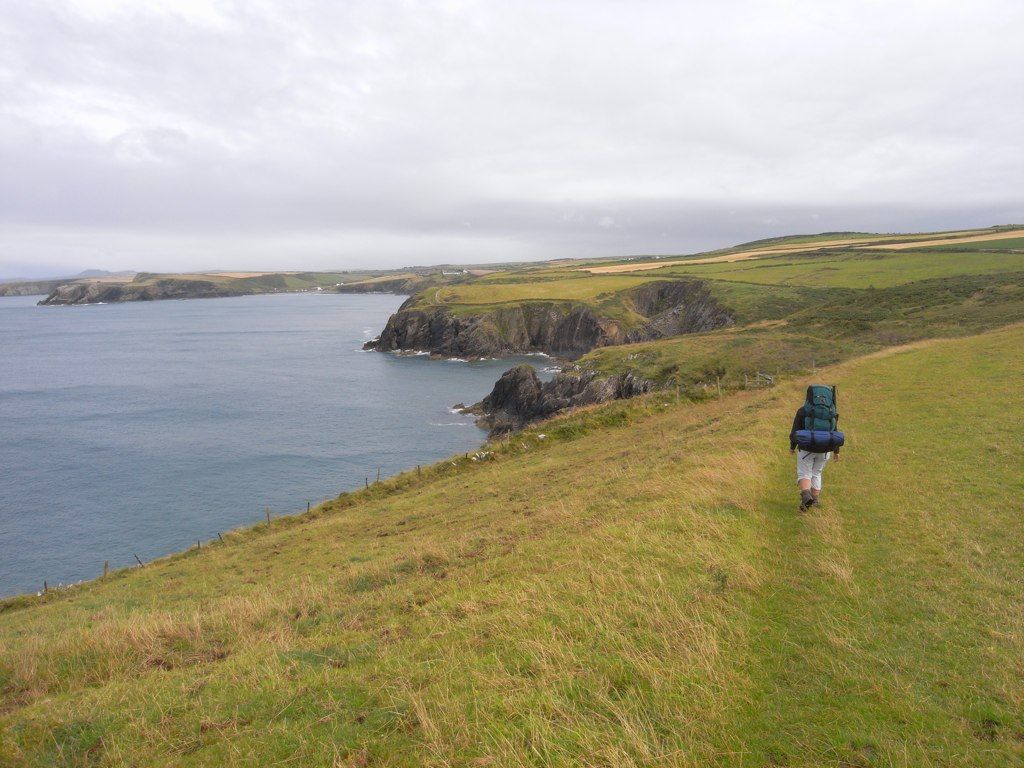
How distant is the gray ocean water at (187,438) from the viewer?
1682 inches

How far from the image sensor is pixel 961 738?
19.0ft

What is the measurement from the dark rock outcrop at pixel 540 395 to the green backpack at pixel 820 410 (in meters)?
42.7

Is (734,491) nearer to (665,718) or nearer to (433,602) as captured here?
(433,602)

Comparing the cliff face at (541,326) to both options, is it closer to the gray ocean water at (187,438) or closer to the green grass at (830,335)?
the gray ocean water at (187,438)

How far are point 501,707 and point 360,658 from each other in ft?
10.2

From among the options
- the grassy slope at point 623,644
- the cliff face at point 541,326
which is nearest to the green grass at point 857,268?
the cliff face at point 541,326

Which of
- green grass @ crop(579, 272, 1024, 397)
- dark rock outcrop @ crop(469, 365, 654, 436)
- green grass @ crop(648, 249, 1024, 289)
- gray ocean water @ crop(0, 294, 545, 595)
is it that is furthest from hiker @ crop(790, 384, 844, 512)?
green grass @ crop(648, 249, 1024, 289)

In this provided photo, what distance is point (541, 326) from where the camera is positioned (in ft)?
444

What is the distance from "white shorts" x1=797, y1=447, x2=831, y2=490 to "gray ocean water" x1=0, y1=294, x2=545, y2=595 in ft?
135

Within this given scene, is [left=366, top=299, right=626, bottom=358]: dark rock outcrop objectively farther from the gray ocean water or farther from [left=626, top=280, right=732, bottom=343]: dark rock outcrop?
the gray ocean water

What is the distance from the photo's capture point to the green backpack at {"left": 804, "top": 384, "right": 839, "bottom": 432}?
42.9ft

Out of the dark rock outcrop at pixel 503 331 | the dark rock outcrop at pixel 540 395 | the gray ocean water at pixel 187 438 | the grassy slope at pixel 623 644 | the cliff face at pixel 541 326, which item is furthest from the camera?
the dark rock outcrop at pixel 503 331

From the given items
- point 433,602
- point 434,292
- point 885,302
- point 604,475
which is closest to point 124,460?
point 604,475

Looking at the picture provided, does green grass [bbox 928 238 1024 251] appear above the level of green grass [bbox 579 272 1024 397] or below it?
above
